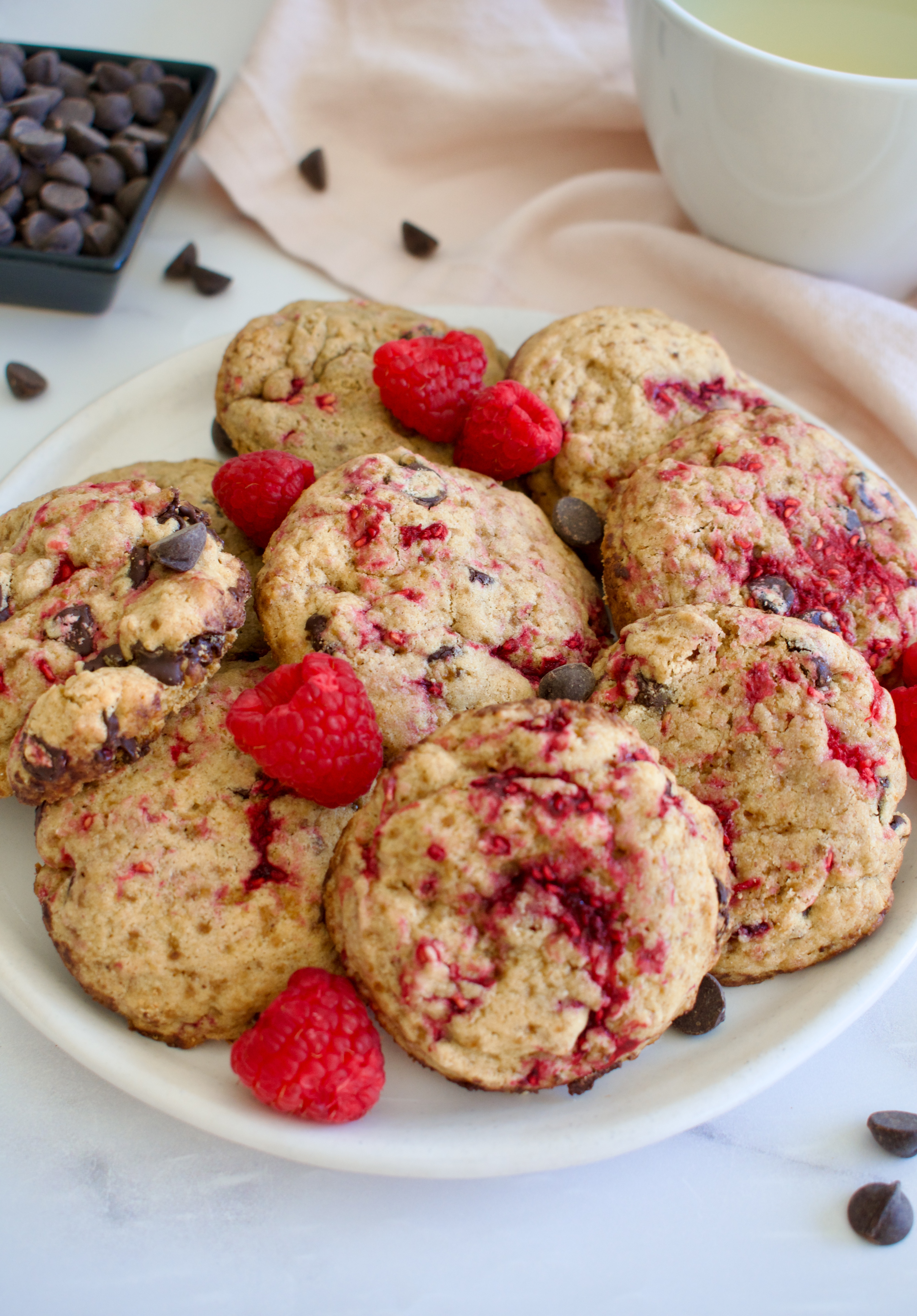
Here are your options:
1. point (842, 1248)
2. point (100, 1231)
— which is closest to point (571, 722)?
point (842, 1248)

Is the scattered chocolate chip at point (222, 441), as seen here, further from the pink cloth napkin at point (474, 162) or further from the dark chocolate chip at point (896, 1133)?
the dark chocolate chip at point (896, 1133)

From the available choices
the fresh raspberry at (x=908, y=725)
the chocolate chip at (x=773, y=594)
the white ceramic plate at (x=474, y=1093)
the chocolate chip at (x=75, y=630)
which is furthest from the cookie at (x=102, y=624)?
the fresh raspberry at (x=908, y=725)

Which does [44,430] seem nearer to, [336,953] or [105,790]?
[105,790]

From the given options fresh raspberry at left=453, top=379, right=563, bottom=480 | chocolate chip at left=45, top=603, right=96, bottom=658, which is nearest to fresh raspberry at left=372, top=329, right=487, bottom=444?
fresh raspberry at left=453, top=379, right=563, bottom=480

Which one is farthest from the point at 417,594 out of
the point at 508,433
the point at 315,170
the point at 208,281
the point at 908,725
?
the point at 315,170

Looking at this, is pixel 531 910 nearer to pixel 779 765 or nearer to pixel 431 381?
pixel 779 765

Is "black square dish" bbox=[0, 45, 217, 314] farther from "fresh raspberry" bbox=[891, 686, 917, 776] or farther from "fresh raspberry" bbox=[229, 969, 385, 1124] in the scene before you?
"fresh raspberry" bbox=[891, 686, 917, 776]
